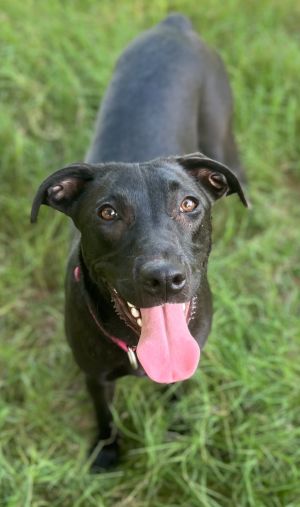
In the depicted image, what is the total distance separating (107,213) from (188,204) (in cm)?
31

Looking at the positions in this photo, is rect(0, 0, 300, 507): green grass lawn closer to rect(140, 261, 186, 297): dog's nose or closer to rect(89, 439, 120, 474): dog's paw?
rect(89, 439, 120, 474): dog's paw

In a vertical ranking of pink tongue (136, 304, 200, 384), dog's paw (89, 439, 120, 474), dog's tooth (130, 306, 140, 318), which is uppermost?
dog's tooth (130, 306, 140, 318)

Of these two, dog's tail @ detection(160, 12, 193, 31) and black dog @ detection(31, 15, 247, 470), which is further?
dog's tail @ detection(160, 12, 193, 31)

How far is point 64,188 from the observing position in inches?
110

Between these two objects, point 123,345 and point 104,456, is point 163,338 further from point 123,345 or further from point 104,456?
point 104,456

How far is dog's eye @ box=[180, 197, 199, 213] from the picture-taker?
255 cm

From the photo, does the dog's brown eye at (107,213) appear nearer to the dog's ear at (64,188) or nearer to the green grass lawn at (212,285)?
the dog's ear at (64,188)

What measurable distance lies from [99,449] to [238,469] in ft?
2.34

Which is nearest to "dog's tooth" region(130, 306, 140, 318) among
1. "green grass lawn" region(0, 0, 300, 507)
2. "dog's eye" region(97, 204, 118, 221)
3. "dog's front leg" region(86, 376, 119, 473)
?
"dog's eye" region(97, 204, 118, 221)

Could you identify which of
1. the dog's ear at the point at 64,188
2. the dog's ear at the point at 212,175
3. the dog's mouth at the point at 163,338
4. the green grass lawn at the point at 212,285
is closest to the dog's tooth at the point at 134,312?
the dog's mouth at the point at 163,338

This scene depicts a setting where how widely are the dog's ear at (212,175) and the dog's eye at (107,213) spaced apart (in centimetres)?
42

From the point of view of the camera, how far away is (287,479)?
3.30m

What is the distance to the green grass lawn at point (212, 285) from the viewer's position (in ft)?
11.0

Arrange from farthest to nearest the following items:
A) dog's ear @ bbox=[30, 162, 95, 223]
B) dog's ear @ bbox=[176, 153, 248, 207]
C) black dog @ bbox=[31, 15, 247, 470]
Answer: dog's ear @ bbox=[176, 153, 248, 207], dog's ear @ bbox=[30, 162, 95, 223], black dog @ bbox=[31, 15, 247, 470]
